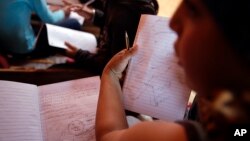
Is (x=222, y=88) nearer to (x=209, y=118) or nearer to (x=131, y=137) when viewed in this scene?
(x=209, y=118)

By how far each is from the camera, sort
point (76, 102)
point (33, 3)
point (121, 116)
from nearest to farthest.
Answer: point (121, 116)
point (76, 102)
point (33, 3)

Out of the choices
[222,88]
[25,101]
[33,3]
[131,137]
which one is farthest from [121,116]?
[33,3]

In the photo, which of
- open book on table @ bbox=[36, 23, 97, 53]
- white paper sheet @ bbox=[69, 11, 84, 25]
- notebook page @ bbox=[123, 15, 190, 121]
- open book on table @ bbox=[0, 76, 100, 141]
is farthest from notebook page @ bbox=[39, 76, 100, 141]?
white paper sheet @ bbox=[69, 11, 84, 25]

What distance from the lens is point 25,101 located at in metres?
0.71

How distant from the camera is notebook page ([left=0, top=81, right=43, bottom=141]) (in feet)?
2.11

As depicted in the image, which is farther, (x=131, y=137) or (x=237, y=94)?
(x=131, y=137)

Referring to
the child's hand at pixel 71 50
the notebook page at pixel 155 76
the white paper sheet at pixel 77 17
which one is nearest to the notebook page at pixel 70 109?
the notebook page at pixel 155 76

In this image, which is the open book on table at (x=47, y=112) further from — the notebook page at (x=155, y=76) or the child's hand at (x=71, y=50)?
the child's hand at (x=71, y=50)

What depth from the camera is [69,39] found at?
4.48ft

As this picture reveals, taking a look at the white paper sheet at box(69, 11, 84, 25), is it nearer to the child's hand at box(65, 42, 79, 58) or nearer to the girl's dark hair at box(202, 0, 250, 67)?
the child's hand at box(65, 42, 79, 58)

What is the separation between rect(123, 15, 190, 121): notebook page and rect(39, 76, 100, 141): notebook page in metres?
0.11

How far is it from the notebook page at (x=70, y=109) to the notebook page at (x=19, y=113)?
0.02 m

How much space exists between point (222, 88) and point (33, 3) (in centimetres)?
125

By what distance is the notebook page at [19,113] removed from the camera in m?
0.64
